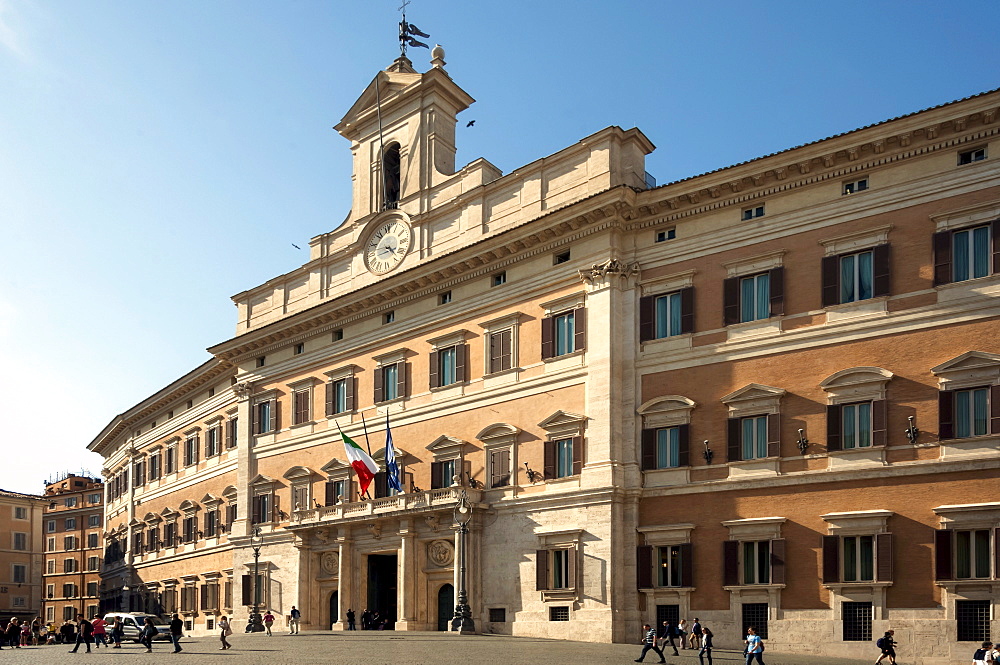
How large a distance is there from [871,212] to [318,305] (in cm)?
2395

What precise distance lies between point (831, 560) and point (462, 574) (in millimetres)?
12604

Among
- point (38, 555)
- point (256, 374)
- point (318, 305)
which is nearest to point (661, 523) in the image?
point (318, 305)

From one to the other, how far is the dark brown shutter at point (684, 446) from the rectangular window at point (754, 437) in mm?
1751

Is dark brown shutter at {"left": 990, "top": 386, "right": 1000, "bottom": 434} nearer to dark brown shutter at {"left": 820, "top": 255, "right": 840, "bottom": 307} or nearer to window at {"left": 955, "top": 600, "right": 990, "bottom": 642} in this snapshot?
window at {"left": 955, "top": 600, "right": 990, "bottom": 642}

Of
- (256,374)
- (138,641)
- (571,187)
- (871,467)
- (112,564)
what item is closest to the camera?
(871,467)

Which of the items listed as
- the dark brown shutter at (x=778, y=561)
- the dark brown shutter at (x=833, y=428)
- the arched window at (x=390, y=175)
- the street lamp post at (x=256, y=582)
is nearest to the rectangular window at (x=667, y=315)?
the dark brown shutter at (x=833, y=428)

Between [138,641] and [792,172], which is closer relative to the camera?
[792,172]

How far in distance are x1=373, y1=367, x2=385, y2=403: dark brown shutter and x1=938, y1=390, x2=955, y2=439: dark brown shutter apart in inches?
866

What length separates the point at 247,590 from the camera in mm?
47812

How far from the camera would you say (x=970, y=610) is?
27.4m

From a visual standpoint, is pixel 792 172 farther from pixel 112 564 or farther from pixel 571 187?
pixel 112 564

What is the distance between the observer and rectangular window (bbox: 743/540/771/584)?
31.1 metres

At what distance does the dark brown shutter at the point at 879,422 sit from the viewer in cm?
2961

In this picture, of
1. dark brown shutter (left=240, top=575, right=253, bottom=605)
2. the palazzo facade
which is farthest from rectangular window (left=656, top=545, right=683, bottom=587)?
dark brown shutter (left=240, top=575, right=253, bottom=605)
